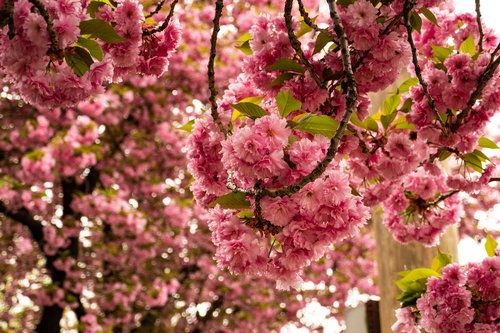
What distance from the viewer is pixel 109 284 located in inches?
318

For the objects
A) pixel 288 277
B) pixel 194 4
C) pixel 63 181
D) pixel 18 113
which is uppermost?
pixel 194 4

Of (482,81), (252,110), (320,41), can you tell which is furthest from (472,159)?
(252,110)

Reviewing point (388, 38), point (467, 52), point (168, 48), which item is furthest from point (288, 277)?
point (467, 52)

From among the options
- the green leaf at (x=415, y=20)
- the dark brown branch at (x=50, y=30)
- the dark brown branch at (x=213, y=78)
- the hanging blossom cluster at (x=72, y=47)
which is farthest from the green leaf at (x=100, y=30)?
the green leaf at (x=415, y=20)

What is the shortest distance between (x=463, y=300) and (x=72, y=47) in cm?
190

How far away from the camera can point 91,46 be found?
1.65 meters

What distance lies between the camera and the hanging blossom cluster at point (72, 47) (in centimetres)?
147

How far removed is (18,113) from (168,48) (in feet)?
18.5

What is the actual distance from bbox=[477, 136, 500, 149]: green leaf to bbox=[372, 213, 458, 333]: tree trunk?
1.41m

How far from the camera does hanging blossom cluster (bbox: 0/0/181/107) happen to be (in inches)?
57.8

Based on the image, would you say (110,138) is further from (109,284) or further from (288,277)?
(288,277)

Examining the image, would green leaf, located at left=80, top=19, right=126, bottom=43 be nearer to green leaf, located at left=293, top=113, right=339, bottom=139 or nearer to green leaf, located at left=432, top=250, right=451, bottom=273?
green leaf, located at left=293, top=113, right=339, bottom=139

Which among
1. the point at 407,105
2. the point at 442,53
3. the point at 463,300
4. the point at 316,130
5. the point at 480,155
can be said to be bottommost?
the point at 463,300

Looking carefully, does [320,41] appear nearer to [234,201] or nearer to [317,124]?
[317,124]
